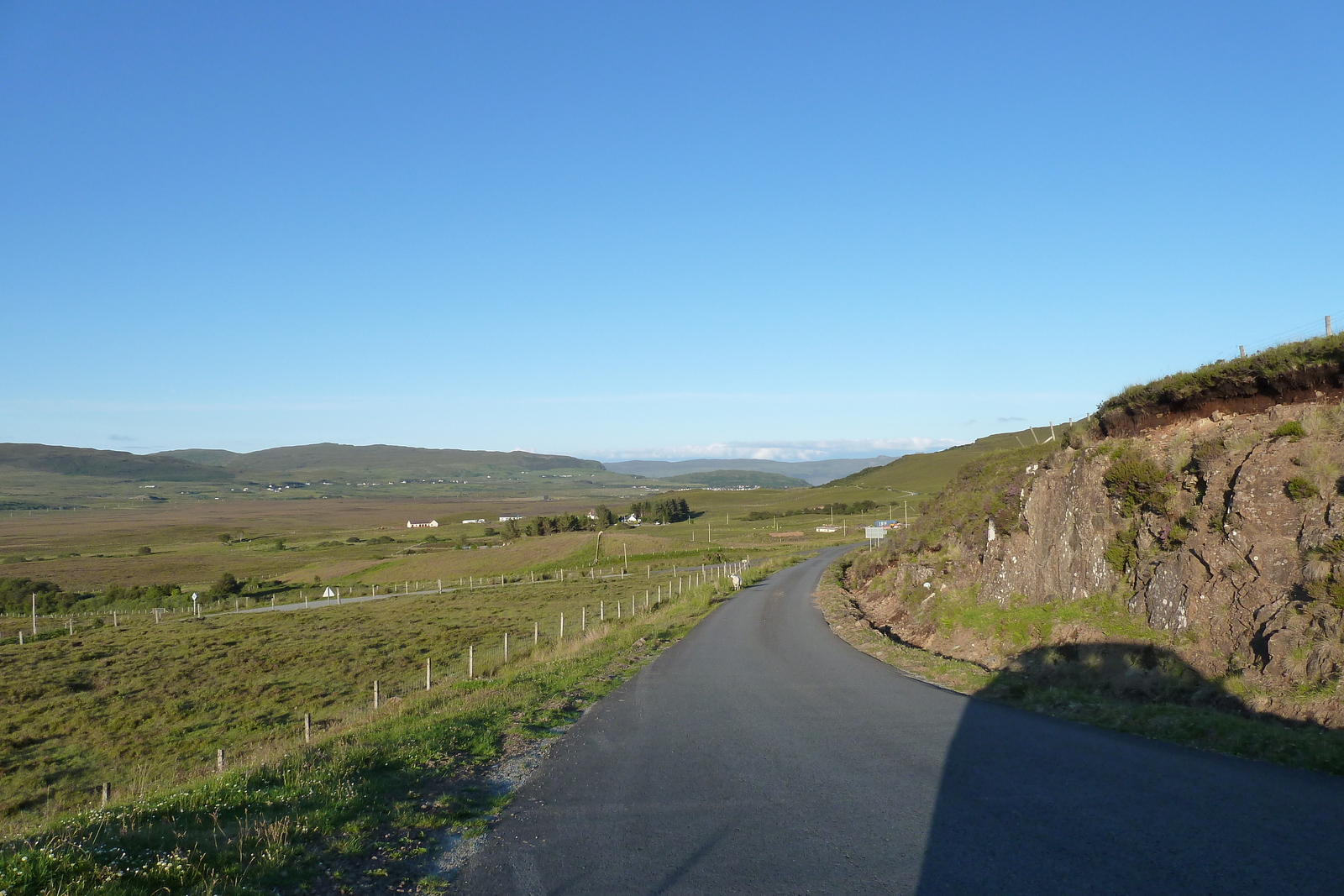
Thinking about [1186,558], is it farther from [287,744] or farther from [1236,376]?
[287,744]

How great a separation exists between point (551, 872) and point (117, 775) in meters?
19.3

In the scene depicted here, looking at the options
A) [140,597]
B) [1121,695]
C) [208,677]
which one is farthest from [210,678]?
[140,597]

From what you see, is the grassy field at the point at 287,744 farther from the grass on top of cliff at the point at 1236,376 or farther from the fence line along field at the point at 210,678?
the grass on top of cliff at the point at 1236,376

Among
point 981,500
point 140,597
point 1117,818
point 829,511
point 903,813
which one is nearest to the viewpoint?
point 1117,818

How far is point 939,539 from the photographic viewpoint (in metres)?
28.5

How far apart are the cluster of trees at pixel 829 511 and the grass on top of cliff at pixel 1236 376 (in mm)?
132809

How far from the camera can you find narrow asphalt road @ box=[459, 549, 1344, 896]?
6.54 meters

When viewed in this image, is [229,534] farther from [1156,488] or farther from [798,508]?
[1156,488]

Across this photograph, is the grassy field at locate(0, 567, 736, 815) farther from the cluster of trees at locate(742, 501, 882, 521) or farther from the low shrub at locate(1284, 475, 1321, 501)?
the cluster of trees at locate(742, 501, 882, 521)

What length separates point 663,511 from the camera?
576ft

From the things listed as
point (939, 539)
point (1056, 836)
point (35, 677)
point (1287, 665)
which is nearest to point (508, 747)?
point (1056, 836)

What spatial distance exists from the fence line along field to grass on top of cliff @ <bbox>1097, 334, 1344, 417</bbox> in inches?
777

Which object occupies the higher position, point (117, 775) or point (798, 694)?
point (798, 694)

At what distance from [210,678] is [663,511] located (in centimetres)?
14199
